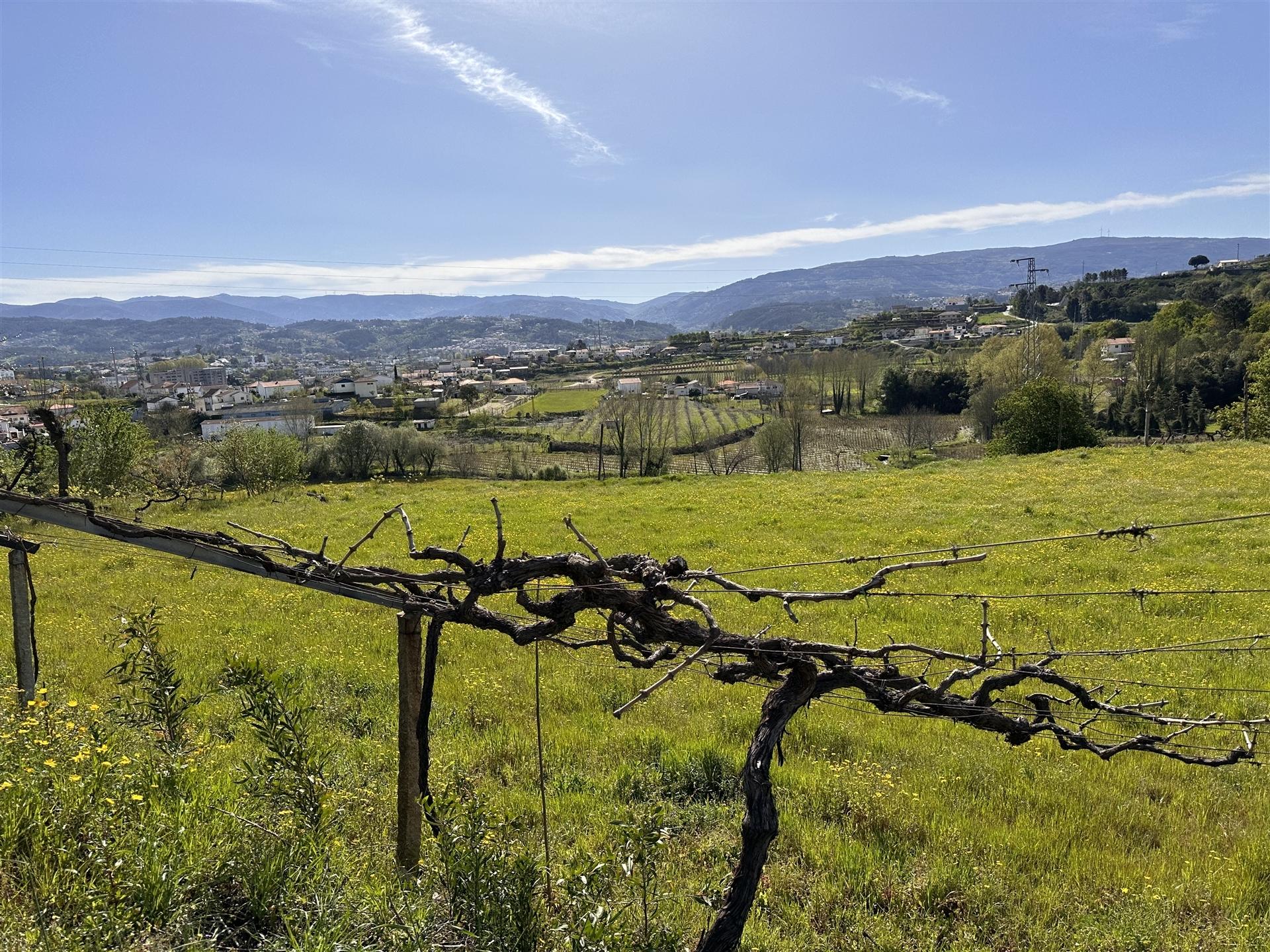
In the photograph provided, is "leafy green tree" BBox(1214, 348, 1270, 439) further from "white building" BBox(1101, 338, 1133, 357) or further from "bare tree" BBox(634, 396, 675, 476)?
"white building" BBox(1101, 338, 1133, 357)

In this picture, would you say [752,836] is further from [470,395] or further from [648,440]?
[470,395]

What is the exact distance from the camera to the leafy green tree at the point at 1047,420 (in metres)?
37.9

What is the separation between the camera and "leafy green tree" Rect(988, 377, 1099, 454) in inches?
1492

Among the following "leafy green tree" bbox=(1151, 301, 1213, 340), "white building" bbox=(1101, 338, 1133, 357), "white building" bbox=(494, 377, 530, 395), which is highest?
"leafy green tree" bbox=(1151, 301, 1213, 340)

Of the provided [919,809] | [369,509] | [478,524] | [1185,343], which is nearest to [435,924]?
[919,809]

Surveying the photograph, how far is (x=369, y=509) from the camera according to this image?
2416cm

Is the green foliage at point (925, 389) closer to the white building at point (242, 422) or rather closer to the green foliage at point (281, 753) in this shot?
the white building at point (242, 422)

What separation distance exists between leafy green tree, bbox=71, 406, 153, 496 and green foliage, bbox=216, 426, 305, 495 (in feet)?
15.1

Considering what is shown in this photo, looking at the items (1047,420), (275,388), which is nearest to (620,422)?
(1047,420)

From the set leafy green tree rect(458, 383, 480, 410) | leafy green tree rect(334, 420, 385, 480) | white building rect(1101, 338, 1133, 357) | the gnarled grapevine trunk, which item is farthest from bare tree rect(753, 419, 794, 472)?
leafy green tree rect(458, 383, 480, 410)

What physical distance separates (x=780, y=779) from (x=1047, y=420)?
38589 millimetres

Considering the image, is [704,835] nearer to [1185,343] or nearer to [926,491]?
[926,491]

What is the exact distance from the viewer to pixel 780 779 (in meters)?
6.35

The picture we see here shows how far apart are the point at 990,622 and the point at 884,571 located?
9.92 meters
